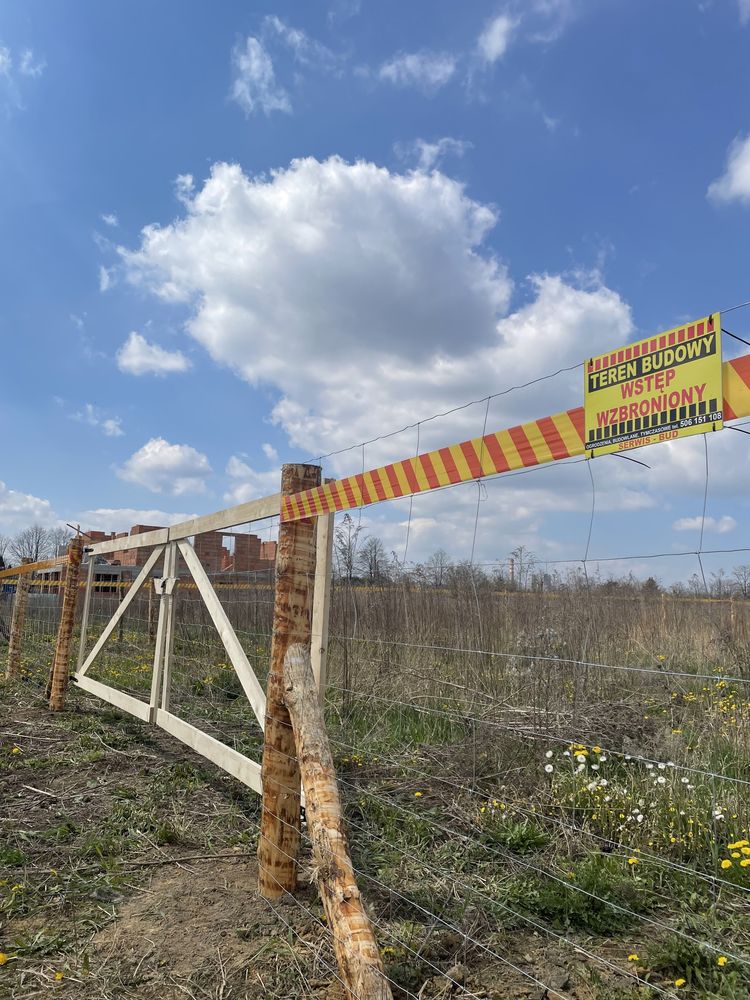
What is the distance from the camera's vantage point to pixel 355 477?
3273 millimetres

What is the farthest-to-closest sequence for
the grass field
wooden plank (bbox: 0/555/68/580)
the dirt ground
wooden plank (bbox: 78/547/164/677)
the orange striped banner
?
wooden plank (bbox: 0/555/68/580)
wooden plank (bbox: 78/547/164/677)
the grass field
the dirt ground
the orange striped banner

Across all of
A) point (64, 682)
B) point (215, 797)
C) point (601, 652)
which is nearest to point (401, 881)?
point (215, 797)

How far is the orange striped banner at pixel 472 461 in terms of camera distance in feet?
6.12

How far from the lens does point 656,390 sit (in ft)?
6.73

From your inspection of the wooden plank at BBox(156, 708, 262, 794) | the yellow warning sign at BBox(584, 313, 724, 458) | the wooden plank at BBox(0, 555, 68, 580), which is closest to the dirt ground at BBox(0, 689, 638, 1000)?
the wooden plank at BBox(156, 708, 262, 794)

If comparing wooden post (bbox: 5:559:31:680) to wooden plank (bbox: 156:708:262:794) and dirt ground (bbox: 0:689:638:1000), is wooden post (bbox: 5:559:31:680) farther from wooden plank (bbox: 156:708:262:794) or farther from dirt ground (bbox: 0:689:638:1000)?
wooden plank (bbox: 156:708:262:794)

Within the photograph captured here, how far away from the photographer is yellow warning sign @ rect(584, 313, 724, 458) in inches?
75.5

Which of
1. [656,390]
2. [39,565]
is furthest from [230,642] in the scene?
[39,565]

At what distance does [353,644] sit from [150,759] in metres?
1.96

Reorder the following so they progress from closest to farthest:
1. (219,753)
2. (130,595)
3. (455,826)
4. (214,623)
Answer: (455,826) → (219,753) → (214,623) → (130,595)

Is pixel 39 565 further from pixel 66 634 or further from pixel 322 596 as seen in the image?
pixel 322 596

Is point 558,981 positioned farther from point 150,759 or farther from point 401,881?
point 150,759

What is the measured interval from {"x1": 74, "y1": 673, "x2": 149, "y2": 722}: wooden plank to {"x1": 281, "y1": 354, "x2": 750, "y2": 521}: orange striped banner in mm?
3431

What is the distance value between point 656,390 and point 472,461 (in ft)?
2.71
